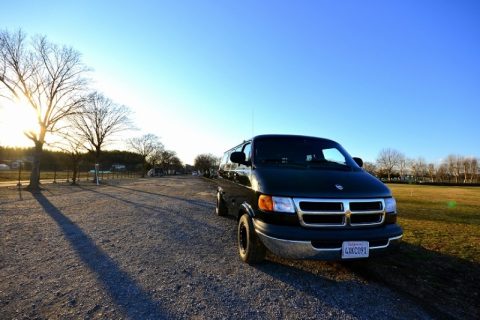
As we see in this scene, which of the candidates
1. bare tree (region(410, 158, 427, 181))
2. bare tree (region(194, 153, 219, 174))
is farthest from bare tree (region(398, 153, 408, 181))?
bare tree (region(194, 153, 219, 174))

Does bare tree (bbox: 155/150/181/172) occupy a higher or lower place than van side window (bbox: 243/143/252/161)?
higher

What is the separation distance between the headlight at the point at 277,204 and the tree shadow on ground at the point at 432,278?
1.45m

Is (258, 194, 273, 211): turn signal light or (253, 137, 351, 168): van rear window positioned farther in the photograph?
(253, 137, 351, 168): van rear window

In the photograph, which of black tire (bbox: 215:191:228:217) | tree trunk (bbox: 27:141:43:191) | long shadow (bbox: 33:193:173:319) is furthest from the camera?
tree trunk (bbox: 27:141:43:191)

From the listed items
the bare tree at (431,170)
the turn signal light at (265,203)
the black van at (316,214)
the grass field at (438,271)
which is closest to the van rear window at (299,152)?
the black van at (316,214)

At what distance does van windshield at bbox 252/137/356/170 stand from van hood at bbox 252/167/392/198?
1.39 feet

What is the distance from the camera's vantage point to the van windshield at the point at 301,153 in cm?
466

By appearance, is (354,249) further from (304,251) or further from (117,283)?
(117,283)

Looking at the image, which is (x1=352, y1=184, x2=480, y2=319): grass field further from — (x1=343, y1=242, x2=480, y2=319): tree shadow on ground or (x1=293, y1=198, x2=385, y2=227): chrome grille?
(x1=293, y1=198, x2=385, y2=227): chrome grille

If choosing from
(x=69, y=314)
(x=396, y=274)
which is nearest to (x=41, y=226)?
(x=69, y=314)

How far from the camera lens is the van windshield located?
4.66 metres

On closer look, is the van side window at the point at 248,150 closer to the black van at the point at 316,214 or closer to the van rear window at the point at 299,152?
the van rear window at the point at 299,152

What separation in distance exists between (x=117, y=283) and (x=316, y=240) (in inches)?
98.8

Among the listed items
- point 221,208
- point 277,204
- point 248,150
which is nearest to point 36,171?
point 221,208
